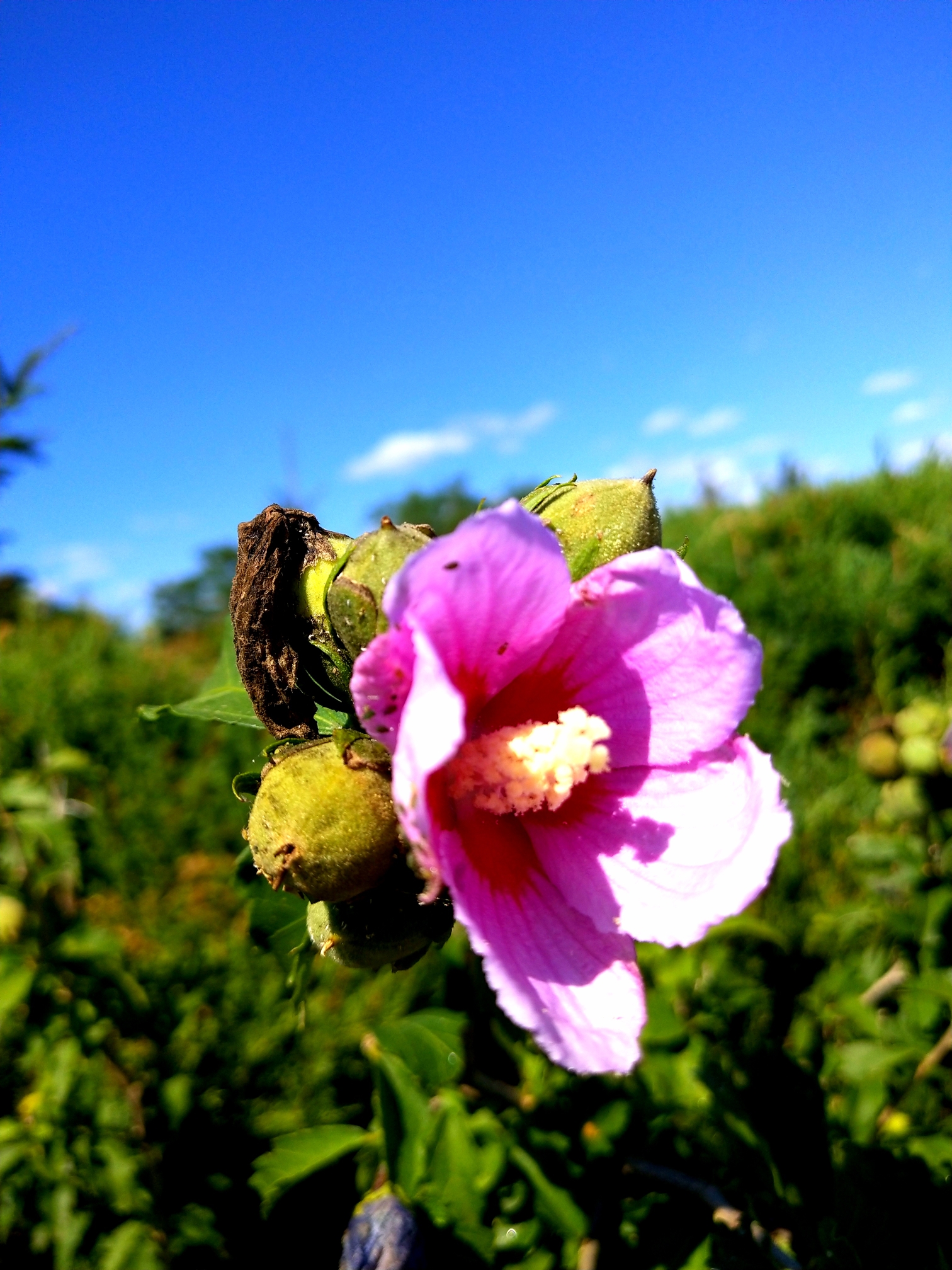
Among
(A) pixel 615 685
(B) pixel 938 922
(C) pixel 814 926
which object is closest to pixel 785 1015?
(C) pixel 814 926

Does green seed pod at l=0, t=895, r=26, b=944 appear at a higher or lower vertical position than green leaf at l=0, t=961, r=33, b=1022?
higher

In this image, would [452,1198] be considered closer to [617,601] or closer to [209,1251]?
[209,1251]

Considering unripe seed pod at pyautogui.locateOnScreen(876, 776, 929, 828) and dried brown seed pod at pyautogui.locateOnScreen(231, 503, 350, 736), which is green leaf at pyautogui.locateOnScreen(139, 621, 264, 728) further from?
unripe seed pod at pyautogui.locateOnScreen(876, 776, 929, 828)

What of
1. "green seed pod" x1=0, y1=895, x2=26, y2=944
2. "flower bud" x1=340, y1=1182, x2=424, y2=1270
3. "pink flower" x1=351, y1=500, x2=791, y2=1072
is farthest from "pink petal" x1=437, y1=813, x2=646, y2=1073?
"green seed pod" x1=0, y1=895, x2=26, y2=944

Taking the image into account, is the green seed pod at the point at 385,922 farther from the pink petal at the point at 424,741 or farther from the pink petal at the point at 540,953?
the pink petal at the point at 424,741

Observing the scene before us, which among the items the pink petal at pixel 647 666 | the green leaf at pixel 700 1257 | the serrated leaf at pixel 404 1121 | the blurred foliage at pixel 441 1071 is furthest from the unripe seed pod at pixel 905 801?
the pink petal at pixel 647 666
